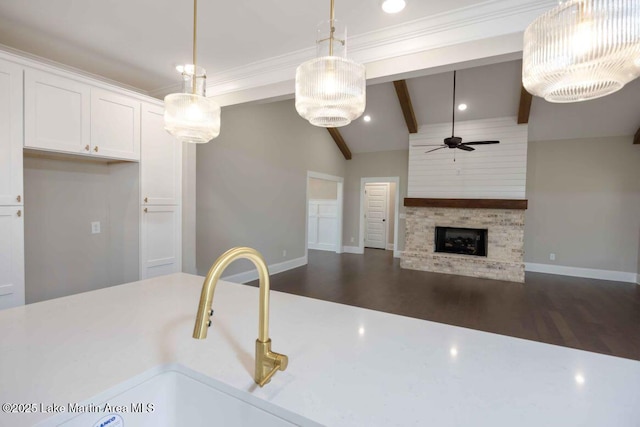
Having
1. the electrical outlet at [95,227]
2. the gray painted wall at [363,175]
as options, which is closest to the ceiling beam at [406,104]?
the gray painted wall at [363,175]

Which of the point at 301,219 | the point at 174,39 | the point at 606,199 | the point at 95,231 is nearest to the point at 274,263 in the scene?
the point at 301,219

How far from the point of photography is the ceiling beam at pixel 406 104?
5264 mm

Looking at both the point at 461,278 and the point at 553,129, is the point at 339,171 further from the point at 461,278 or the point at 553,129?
the point at 553,129

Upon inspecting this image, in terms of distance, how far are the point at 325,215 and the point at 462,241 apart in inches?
140

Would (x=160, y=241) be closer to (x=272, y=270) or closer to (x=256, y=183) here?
(x=256, y=183)

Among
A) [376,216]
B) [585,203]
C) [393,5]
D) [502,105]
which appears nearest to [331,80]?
[393,5]

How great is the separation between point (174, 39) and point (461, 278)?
5.67m

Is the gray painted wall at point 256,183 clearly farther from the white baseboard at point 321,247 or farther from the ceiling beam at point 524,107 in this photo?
the ceiling beam at point 524,107

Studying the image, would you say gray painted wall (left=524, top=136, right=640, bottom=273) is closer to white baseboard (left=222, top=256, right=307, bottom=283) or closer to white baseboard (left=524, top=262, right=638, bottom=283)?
white baseboard (left=524, top=262, right=638, bottom=283)

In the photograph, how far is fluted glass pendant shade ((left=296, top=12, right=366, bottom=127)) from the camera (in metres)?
1.25

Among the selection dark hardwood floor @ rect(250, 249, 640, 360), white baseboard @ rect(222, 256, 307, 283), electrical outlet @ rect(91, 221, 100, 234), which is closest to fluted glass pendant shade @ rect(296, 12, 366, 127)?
electrical outlet @ rect(91, 221, 100, 234)

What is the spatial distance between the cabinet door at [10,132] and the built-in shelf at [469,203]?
5956 millimetres

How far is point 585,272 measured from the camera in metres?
5.77

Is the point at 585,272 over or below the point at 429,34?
below
